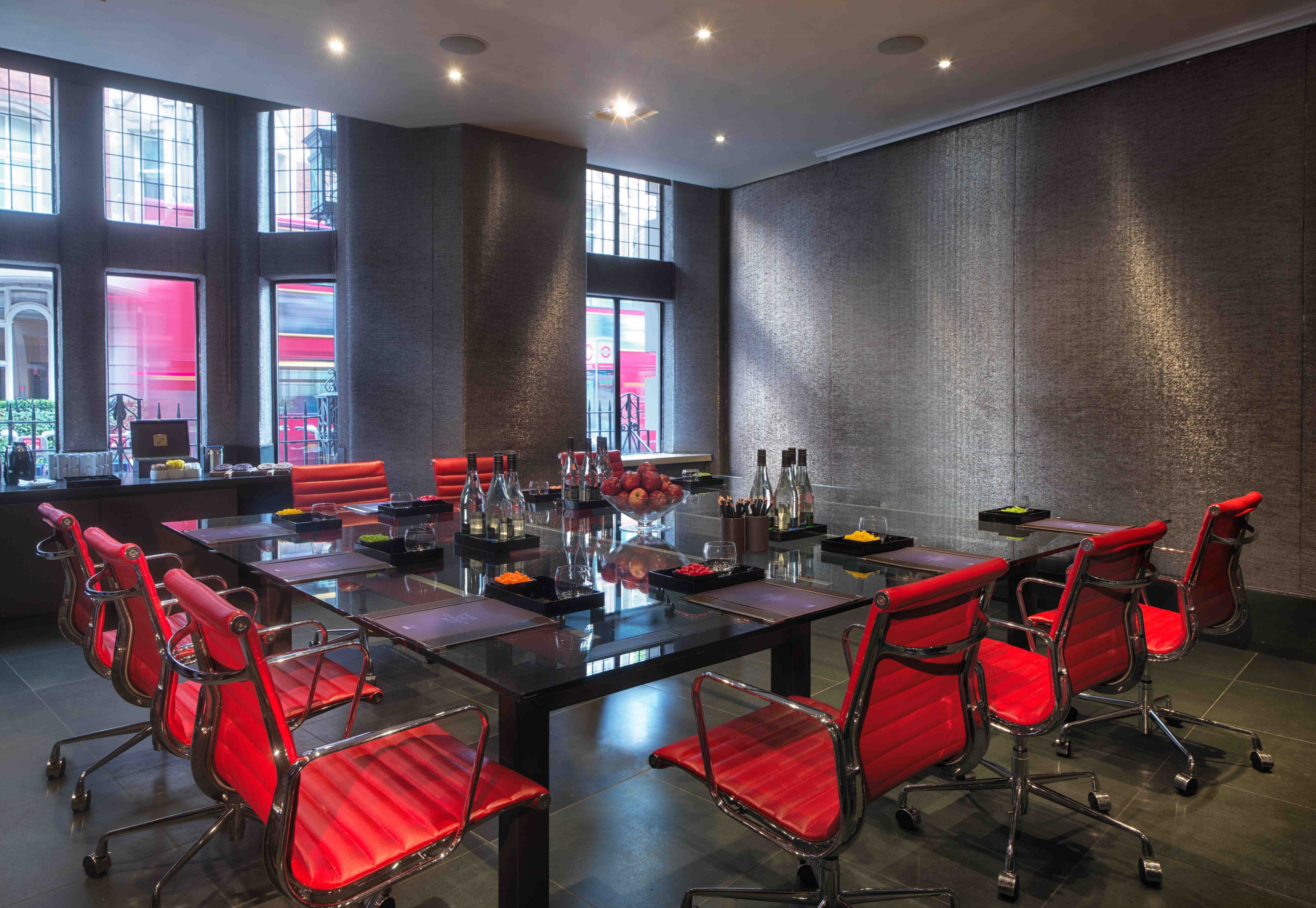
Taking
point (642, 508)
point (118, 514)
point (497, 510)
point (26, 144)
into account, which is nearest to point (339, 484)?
point (118, 514)

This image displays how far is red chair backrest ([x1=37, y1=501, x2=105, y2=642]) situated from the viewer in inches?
96.1

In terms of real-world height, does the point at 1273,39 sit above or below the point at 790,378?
above

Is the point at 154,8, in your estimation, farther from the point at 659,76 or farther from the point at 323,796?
the point at 323,796

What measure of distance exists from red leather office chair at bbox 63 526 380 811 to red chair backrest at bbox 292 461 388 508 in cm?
155

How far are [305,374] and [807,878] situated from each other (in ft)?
20.8

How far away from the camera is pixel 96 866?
2195 mm

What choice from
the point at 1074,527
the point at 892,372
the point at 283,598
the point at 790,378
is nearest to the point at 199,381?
the point at 283,598

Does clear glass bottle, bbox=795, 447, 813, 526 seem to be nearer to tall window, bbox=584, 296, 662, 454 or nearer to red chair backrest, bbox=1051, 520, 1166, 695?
red chair backrest, bbox=1051, 520, 1166, 695

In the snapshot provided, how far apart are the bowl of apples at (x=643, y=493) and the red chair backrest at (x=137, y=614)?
1.47m

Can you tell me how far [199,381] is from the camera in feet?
22.4

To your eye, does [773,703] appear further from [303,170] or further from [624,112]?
[303,170]

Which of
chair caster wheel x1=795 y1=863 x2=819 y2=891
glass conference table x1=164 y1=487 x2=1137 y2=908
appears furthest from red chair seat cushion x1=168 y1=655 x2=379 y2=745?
chair caster wheel x1=795 y1=863 x2=819 y2=891

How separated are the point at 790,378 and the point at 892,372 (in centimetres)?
113

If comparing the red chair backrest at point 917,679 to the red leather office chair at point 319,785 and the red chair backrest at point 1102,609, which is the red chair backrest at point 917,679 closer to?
the red chair backrest at point 1102,609
